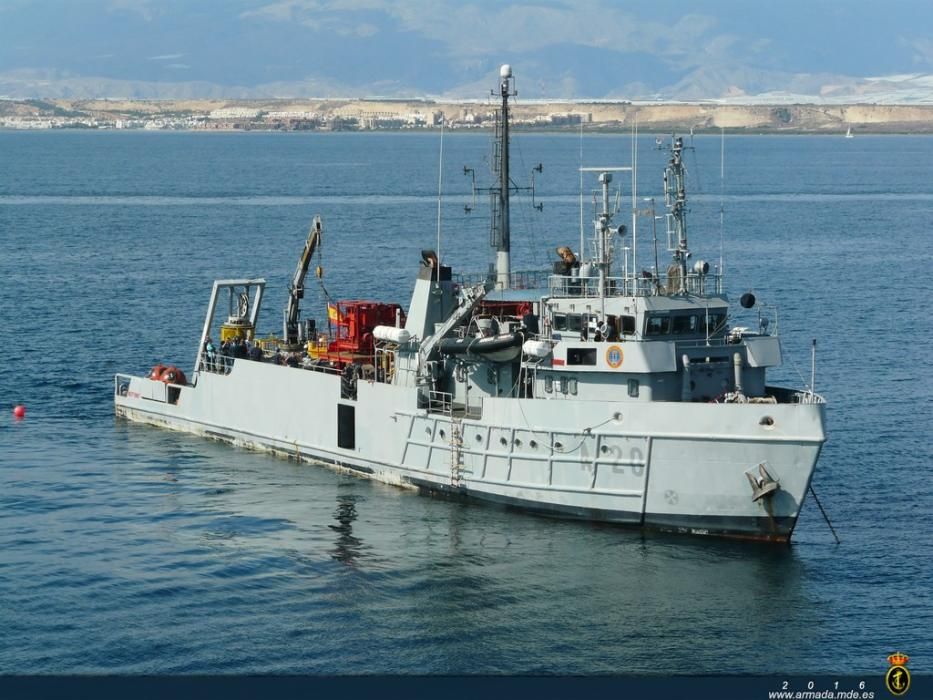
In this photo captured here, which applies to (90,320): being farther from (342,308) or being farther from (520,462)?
(520,462)

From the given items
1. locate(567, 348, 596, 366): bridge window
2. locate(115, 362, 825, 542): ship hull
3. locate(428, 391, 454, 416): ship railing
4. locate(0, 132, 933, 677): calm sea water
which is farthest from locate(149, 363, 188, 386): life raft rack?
A: locate(567, 348, 596, 366): bridge window

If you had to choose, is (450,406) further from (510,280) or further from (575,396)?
(510,280)

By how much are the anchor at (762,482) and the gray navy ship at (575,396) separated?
1.4 inches

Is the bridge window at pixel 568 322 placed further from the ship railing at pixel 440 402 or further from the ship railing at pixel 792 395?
the ship railing at pixel 792 395

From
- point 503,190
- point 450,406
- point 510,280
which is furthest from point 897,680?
point 503,190

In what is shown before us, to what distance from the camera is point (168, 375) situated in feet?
178

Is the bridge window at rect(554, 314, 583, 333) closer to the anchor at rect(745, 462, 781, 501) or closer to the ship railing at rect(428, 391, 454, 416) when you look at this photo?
the ship railing at rect(428, 391, 454, 416)

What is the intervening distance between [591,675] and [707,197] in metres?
105

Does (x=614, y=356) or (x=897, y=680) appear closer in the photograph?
(x=897, y=680)

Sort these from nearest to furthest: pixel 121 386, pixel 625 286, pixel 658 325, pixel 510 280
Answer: pixel 658 325, pixel 625 286, pixel 510 280, pixel 121 386

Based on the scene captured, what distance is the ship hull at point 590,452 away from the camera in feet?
124

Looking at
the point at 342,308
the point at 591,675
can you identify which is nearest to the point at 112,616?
the point at 591,675

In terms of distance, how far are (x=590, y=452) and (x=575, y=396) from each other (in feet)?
5.86

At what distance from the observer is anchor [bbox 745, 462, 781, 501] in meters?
37.8
